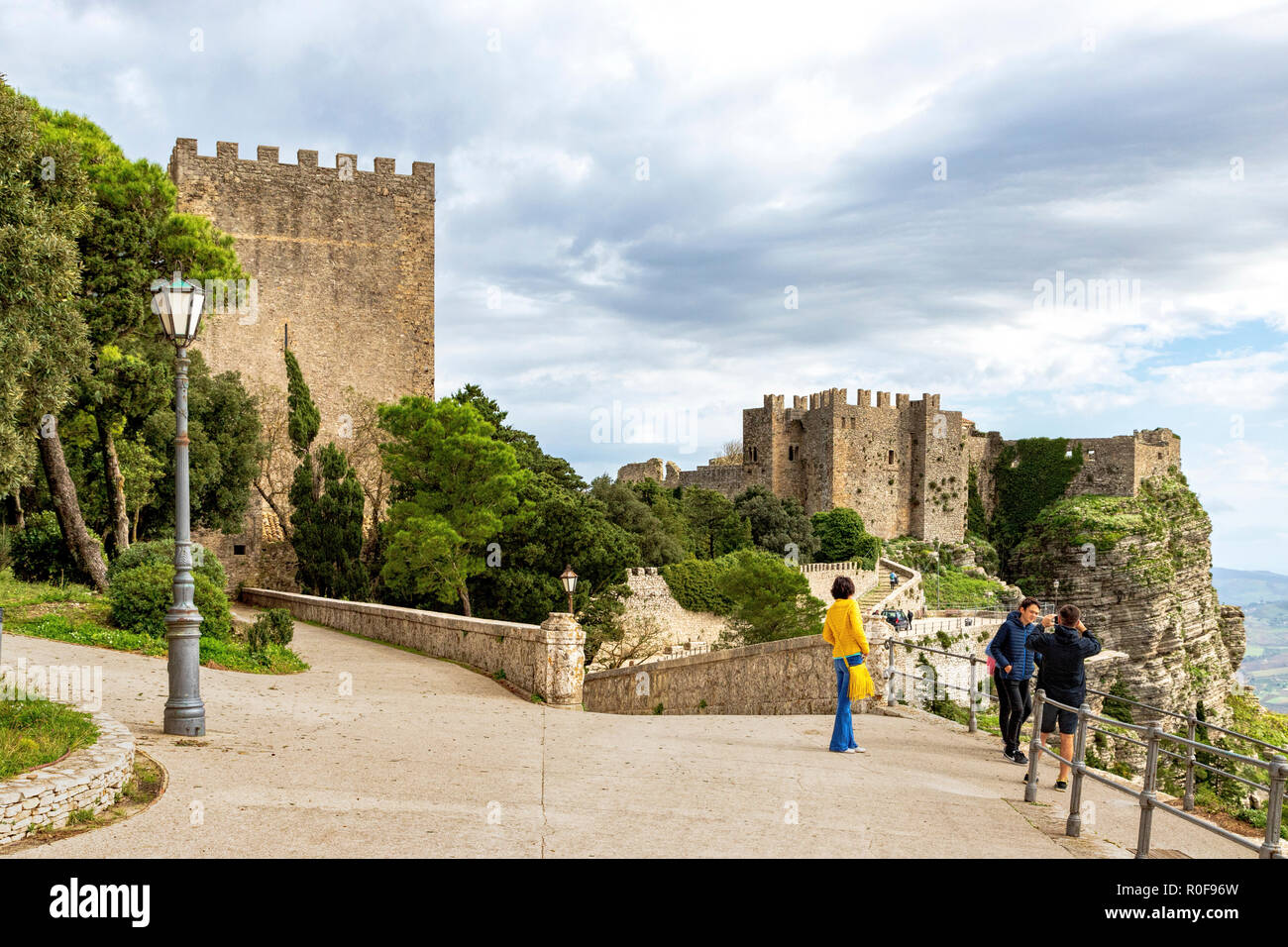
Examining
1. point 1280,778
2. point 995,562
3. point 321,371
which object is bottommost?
point 995,562

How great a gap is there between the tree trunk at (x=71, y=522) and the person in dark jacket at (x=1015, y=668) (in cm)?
1508

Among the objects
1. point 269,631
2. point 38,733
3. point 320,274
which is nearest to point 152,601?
point 269,631

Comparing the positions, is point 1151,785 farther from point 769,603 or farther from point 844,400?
point 844,400

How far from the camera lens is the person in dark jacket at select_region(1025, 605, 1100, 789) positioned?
832 cm

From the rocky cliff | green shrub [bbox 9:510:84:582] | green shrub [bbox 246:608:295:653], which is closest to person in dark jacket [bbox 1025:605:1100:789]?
green shrub [bbox 246:608:295:653]

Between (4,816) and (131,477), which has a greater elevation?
(131,477)

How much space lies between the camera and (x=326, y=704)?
1162 centimetres

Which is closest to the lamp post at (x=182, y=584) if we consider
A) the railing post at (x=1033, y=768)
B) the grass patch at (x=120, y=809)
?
the grass patch at (x=120, y=809)

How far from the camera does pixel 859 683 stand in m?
8.86

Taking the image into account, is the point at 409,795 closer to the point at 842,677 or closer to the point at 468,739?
the point at 468,739

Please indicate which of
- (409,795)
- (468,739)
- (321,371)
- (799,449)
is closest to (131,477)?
(321,371)

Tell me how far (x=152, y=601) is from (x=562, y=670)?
20.7ft

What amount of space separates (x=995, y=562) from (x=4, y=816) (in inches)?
2211
